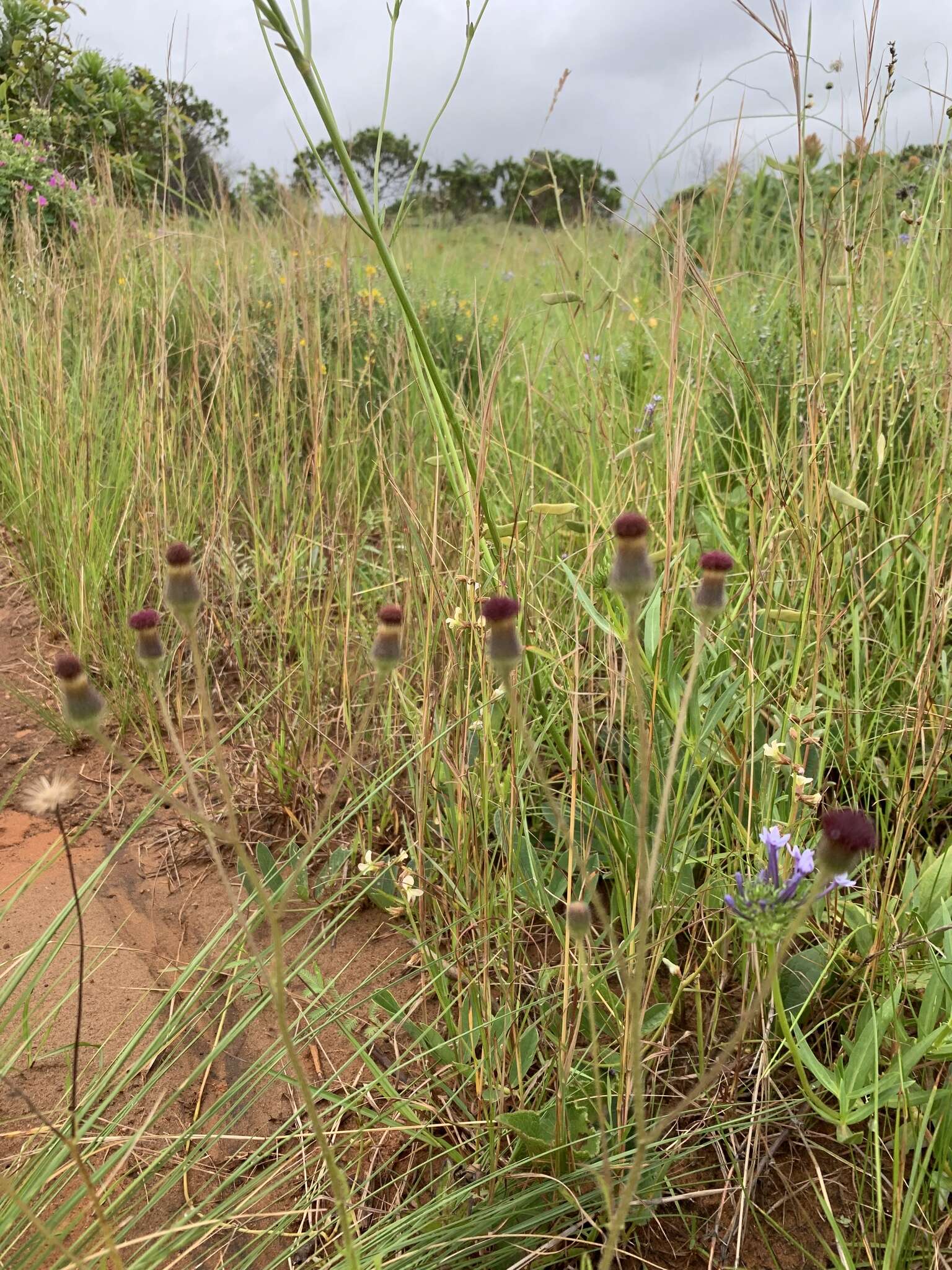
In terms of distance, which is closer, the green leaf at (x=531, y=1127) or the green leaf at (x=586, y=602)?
the green leaf at (x=531, y=1127)

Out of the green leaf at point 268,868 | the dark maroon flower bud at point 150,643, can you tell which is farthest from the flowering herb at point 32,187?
the dark maroon flower bud at point 150,643

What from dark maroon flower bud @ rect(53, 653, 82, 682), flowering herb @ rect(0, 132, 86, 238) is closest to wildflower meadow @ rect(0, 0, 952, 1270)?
dark maroon flower bud @ rect(53, 653, 82, 682)

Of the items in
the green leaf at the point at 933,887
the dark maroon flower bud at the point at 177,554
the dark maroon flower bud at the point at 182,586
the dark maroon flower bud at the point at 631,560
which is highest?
the dark maroon flower bud at the point at 631,560

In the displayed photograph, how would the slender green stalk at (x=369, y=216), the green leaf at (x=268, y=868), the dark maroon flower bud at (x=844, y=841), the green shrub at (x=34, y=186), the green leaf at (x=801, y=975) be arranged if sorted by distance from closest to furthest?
the dark maroon flower bud at (x=844, y=841) → the slender green stalk at (x=369, y=216) → the green leaf at (x=801, y=975) → the green leaf at (x=268, y=868) → the green shrub at (x=34, y=186)

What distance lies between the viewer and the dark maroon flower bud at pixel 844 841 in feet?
1.79

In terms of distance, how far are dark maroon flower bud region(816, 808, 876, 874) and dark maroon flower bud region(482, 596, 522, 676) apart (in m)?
0.24

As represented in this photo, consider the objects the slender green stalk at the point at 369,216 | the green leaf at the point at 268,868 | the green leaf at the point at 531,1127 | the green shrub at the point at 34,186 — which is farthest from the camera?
the green shrub at the point at 34,186

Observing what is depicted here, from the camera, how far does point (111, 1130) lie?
0.87 metres

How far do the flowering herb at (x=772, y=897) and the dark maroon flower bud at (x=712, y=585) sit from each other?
219mm

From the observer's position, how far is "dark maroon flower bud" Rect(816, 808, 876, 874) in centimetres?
54

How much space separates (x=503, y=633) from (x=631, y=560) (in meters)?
0.10

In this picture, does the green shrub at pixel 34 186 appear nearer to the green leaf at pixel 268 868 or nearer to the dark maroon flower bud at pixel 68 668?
the green leaf at pixel 268 868

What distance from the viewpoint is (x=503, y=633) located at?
620mm

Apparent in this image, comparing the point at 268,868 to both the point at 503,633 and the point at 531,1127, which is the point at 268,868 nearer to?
the point at 531,1127
